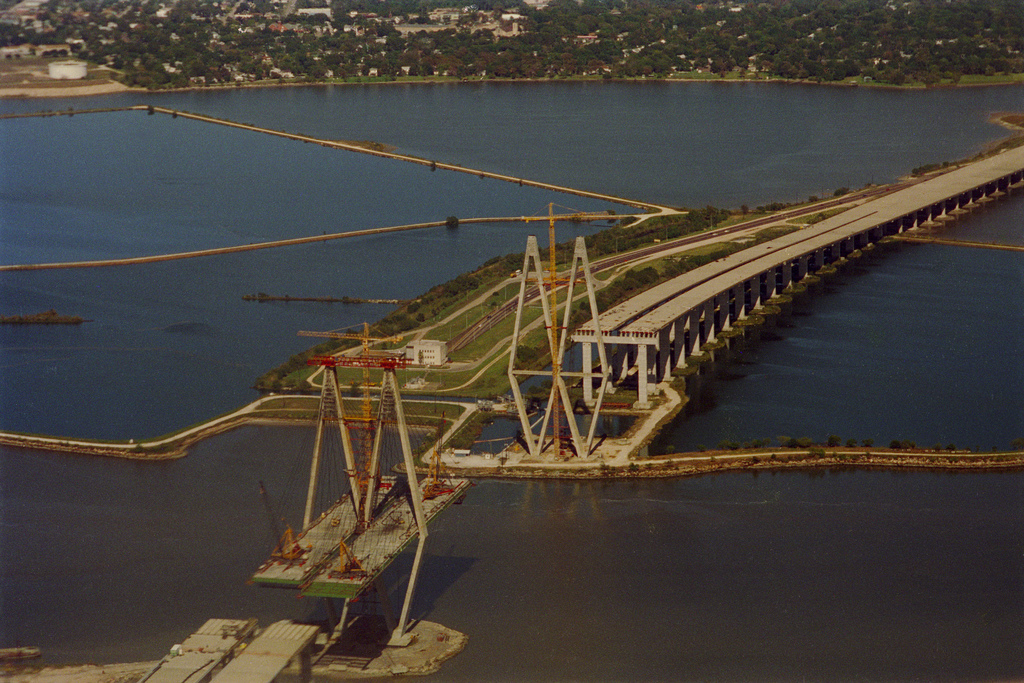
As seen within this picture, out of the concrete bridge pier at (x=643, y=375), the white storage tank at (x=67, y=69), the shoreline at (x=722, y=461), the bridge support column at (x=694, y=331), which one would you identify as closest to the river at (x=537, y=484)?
the shoreline at (x=722, y=461)

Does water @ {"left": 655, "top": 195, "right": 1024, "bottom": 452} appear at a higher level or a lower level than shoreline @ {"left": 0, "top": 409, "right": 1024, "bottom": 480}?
higher

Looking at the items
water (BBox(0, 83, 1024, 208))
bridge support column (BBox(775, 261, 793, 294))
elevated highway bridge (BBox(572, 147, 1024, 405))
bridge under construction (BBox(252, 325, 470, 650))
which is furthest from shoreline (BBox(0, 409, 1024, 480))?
water (BBox(0, 83, 1024, 208))

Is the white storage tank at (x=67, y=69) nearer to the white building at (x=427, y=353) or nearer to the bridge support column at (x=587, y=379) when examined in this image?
the white building at (x=427, y=353)

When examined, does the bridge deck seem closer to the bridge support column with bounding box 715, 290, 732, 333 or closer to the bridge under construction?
the bridge support column with bounding box 715, 290, 732, 333

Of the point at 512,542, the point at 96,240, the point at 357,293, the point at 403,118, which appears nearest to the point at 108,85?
the point at 403,118

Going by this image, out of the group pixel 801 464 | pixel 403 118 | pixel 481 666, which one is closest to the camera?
pixel 481 666

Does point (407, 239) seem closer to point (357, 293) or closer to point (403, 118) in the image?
point (357, 293)

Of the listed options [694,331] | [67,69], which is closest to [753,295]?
[694,331]
